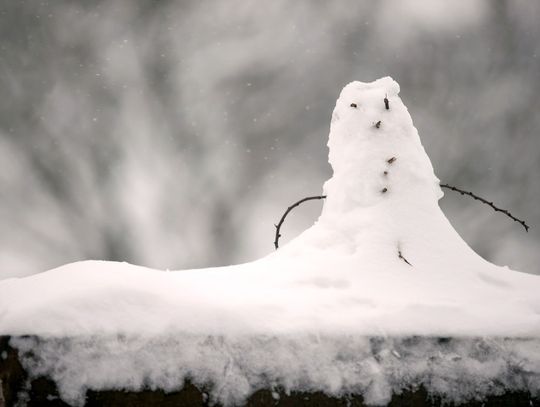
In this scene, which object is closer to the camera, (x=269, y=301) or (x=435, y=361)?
(x=435, y=361)

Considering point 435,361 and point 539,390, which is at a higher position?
point 435,361

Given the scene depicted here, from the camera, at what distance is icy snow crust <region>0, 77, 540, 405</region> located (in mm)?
1180

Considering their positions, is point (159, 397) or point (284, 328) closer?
point (159, 397)

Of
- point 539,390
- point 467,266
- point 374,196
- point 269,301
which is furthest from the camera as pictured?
point 374,196

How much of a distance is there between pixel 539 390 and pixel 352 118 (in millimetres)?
1695

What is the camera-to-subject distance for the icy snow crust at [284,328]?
118 cm

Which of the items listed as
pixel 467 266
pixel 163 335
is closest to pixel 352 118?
pixel 467 266

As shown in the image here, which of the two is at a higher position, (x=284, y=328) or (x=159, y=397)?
(x=284, y=328)

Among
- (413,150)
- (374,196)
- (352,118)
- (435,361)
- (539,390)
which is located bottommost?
(539,390)

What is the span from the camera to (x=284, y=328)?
1279mm

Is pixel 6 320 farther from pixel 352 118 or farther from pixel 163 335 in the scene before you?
pixel 352 118

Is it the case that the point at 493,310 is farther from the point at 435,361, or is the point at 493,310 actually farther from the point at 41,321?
the point at 41,321

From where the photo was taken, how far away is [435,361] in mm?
1283

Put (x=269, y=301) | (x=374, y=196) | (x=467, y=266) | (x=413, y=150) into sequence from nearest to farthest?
(x=269, y=301) < (x=467, y=266) < (x=374, y=196) < (x=413, y=150)
